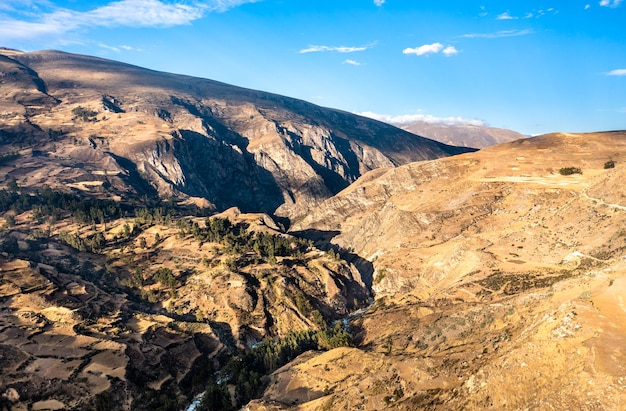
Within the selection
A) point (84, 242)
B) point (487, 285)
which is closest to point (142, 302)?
point (84, 242)

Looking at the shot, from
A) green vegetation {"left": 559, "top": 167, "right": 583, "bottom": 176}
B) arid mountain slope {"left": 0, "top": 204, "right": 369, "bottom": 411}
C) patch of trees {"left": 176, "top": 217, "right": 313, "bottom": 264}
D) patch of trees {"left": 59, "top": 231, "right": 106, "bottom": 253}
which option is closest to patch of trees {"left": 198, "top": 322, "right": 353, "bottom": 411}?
arid mountain slope {"left": 0, "top": 204, "right": 369, "bottom": 411}

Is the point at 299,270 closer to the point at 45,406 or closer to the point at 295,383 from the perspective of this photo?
the point at 295,383

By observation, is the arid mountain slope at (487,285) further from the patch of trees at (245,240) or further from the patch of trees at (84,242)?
the patch of trees at (84,242)

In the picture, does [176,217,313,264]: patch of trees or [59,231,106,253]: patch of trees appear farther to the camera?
[176,217,313,264]: patch of trees

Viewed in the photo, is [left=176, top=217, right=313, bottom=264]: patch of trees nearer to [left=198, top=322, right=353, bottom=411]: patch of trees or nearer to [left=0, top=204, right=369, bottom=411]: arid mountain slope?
[left=0, top=204, right=369, bottom=411]: arid mountain slope

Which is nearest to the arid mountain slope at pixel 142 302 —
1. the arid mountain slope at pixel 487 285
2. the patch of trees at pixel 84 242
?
the patch of trees at pixel 84 242

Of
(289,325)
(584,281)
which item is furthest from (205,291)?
(584,281)
